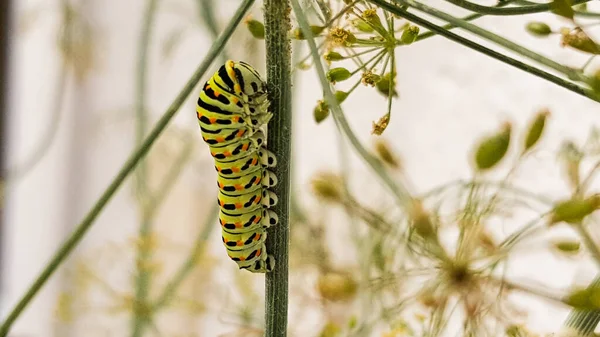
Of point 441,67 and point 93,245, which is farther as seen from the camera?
point 93,245

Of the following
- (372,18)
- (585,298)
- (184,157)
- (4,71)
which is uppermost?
(4,71)

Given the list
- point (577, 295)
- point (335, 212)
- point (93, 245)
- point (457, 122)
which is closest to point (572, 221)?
point (577, 295)

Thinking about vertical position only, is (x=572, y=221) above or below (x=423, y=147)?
below

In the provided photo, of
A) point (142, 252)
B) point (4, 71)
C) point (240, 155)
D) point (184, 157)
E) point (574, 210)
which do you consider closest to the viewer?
point (574, 210)

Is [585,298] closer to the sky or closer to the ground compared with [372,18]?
closer to the ground

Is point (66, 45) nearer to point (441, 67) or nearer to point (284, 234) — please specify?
point (441, 67)

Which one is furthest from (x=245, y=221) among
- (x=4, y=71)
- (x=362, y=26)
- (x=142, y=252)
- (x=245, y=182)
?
(x=4, y=71)

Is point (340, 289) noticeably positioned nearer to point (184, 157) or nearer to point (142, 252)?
point (142, 252)
